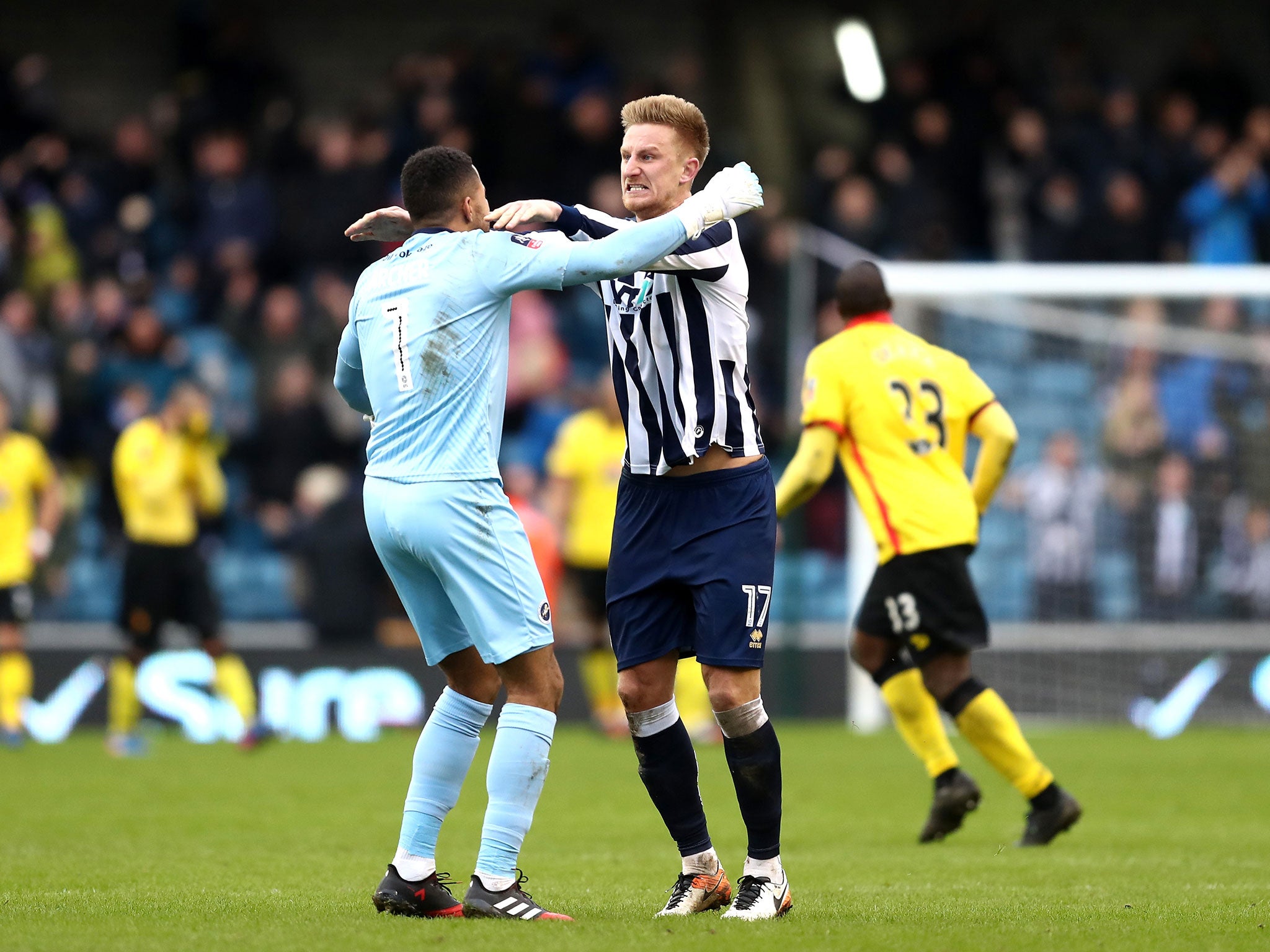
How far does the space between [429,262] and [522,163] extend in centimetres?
1110

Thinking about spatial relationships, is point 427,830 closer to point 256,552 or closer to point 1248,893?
point 1248,893

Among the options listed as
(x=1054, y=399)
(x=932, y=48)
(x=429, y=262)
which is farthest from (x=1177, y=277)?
(x=429, y=262)

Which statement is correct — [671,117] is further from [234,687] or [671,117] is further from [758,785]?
[234,687]

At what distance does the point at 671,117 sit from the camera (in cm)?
511

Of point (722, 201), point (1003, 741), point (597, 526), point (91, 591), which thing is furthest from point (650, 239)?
point (91, 591)

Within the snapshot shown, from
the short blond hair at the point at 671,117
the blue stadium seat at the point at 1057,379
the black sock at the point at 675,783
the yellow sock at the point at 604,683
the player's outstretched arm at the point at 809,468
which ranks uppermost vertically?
the short blond hair at the point at 671,117

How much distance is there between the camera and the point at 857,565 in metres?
12.8

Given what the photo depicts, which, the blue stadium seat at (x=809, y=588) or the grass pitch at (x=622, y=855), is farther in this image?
the blue stadium seat at (x=809, y=588)

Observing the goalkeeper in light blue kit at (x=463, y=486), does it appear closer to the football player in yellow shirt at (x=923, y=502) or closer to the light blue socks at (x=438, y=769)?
the light blue socks at (x=438, y=769)

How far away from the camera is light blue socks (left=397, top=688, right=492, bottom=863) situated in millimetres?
5000

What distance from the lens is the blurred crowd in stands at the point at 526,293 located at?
13.4m

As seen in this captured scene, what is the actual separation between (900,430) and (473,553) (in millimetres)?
3063

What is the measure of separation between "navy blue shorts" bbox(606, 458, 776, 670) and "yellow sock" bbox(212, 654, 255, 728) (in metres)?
7.44

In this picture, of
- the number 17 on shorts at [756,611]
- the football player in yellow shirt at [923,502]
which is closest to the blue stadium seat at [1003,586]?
the football player in yellow shirt at [923,502]
